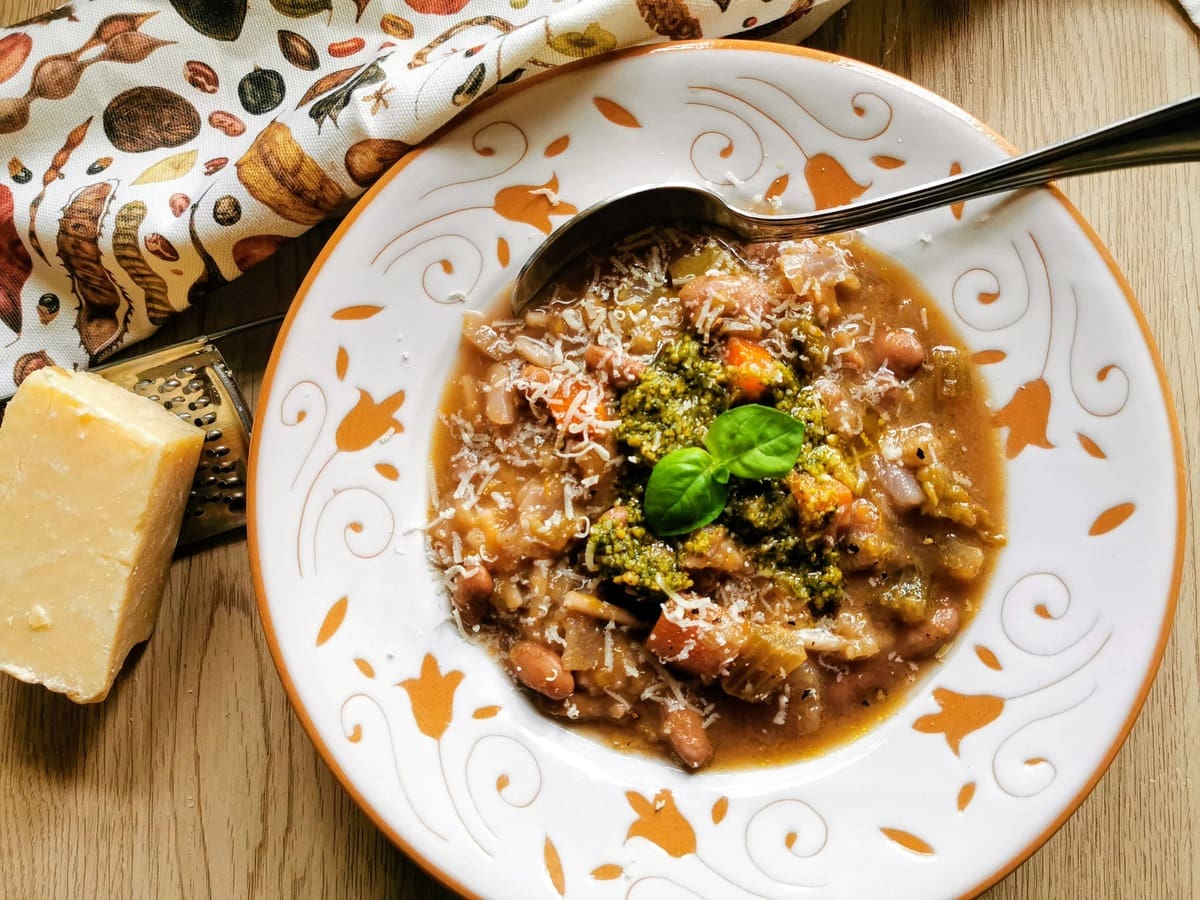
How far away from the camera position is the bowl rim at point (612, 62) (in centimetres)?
335

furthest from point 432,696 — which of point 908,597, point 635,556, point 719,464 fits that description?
point 908,597

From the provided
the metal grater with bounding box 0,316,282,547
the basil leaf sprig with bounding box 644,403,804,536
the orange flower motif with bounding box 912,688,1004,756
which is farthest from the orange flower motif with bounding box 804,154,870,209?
the metal grater with bounding box 0,316,282,547

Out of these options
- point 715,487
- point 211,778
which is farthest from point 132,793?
point 715,487

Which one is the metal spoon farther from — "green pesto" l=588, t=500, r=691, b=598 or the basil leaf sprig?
"green pesto" l=588, t=500, r=691, b=598

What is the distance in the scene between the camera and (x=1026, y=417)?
3.61 meters

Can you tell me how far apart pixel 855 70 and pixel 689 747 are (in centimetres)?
279

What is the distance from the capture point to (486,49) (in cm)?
350

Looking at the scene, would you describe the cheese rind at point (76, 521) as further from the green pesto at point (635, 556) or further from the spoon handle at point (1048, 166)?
the spoon handle at point (1048, 166)

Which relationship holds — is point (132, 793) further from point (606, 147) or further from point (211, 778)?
point (606, 147)

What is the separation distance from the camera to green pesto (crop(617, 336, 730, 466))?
136 inches

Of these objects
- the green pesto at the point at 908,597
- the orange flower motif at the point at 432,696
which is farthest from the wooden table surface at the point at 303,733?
the green pesto at the point at 908,597

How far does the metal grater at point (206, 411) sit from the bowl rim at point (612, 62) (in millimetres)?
509

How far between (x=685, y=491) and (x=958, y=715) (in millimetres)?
1480

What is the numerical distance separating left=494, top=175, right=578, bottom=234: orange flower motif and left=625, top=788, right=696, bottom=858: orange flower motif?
239cm
